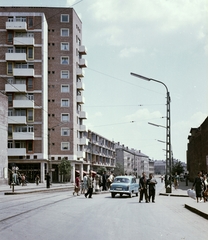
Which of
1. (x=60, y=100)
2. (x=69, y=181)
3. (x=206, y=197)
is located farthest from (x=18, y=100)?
(x=206, y=197)

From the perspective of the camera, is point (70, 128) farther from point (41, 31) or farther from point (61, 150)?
point (41, 31)

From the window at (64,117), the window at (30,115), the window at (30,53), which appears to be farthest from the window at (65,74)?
the window at (30,115)

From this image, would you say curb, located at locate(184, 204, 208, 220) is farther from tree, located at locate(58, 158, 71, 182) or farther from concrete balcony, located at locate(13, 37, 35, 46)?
concrete balcony, located at locate(13, 37, 35, 46)

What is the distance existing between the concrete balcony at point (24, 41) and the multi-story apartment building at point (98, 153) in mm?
34006

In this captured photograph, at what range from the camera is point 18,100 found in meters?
67.1

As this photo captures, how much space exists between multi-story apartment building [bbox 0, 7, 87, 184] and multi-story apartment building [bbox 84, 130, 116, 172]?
2211 centimetres

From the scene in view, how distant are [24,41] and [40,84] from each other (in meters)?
6.92

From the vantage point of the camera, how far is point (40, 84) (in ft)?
226

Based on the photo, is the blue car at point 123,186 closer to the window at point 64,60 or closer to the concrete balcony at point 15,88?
the concrete balcony at point 15,88

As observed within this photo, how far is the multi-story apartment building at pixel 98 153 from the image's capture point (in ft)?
342

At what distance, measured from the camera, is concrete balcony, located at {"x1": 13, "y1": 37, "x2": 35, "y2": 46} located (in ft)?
223

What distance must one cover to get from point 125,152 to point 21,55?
119 meters

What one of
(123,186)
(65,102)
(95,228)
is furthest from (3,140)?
(95,228)

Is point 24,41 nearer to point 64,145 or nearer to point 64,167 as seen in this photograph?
point 64,145
